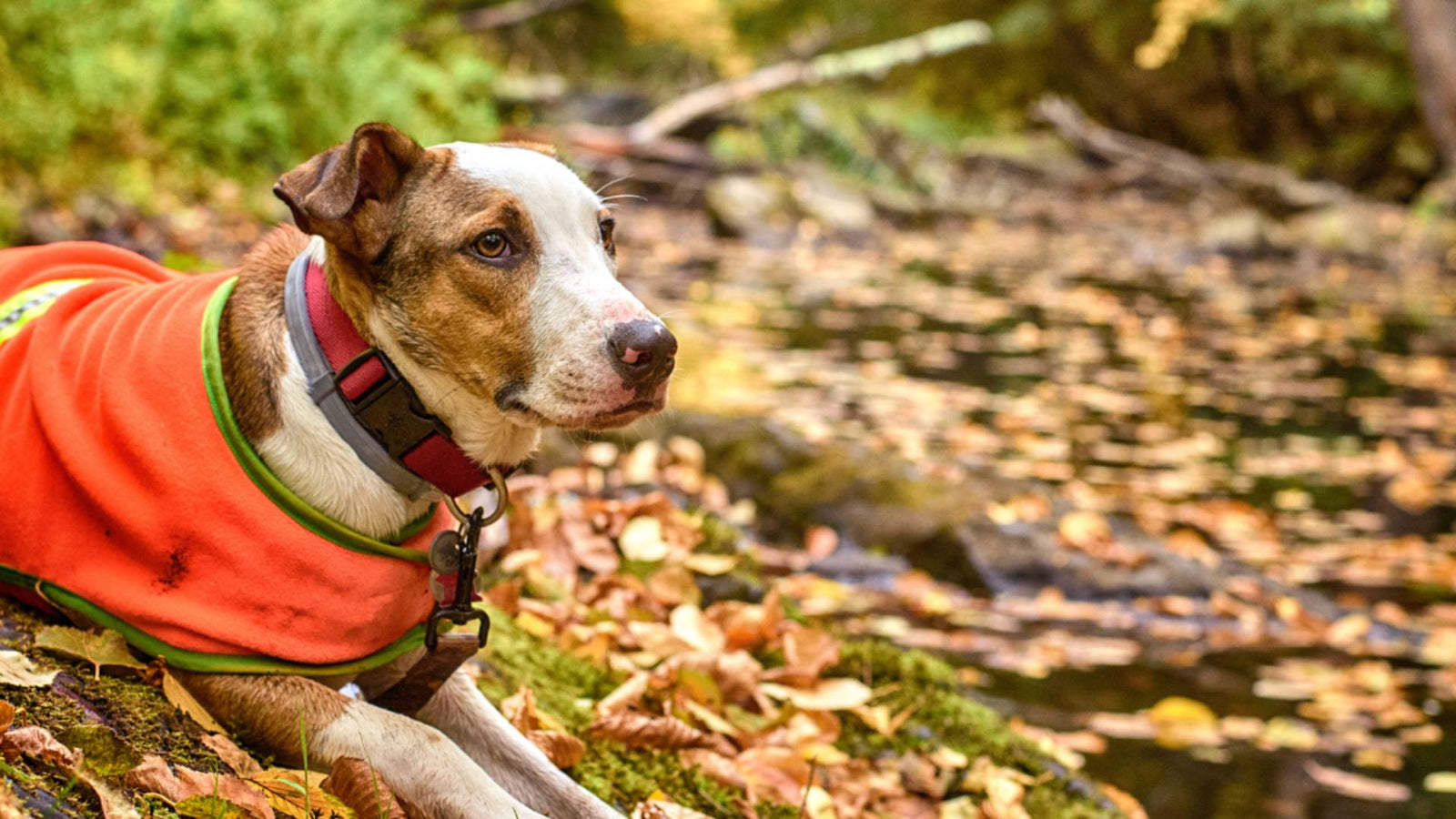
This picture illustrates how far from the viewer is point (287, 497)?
236cm

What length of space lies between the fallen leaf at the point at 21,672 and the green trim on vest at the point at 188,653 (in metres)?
0.15

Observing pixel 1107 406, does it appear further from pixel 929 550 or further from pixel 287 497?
pixel 287 497

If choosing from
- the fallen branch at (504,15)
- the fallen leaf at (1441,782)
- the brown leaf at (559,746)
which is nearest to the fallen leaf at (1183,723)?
the fallen leaf at (1441,782)

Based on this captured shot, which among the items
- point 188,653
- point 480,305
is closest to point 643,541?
point 480,305

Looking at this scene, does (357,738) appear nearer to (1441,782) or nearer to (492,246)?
(492,246)

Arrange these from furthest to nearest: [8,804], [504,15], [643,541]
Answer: [504,15] < [643,541] < [8,804]

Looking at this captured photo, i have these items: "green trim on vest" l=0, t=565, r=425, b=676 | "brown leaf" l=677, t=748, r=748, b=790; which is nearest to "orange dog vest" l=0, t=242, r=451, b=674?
"green trim on vest" l=0, t=565, r=425, b=676

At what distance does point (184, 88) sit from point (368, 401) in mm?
10026

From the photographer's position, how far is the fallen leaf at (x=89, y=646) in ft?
7.77

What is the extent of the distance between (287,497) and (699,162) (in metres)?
Answer: 19.0

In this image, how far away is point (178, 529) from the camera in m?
2.38

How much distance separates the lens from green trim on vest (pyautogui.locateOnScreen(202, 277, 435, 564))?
7.77 ft

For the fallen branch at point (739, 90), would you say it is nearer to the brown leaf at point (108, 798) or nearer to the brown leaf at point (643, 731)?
the brown leaf at point (643, 731)

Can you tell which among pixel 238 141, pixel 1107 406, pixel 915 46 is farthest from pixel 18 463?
pixel 915 46
